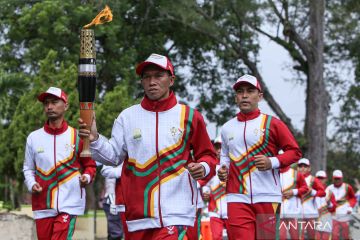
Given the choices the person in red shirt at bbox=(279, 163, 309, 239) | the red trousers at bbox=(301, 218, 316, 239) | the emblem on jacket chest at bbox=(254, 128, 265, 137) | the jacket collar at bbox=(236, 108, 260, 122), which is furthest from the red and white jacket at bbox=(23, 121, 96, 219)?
the red trousers at bbox=(301, 218, 316, 239)

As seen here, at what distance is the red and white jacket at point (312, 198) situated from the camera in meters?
16.3

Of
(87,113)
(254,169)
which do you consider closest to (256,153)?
(254,169)

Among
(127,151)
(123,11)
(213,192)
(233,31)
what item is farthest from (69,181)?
(233,31)

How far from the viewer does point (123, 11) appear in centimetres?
2998

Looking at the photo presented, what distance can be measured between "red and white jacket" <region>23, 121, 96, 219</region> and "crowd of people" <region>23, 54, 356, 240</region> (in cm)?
1

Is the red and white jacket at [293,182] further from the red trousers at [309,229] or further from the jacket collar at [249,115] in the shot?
the jacket collar at [249,115]

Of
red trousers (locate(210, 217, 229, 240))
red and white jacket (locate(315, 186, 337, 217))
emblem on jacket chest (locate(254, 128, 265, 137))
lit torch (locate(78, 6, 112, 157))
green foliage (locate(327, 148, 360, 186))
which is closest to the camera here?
lit torch (locate(78, 6, 112, 157))

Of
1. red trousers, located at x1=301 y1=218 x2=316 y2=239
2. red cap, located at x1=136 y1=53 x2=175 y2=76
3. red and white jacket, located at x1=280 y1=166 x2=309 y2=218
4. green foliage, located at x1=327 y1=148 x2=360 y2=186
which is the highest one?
green foliage, located at x1=327 y1=148 x2=360 y2=186

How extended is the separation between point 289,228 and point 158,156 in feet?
13.6

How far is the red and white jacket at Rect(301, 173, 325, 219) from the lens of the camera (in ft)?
53.4

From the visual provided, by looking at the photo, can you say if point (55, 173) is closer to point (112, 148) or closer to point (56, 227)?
point (56, 227)

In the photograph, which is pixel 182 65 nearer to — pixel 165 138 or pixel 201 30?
pixel 201 30

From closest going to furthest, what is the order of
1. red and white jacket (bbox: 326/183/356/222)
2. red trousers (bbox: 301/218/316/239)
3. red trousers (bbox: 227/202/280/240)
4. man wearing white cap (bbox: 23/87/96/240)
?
red trousers (bbox: 227/202/280/240)
man wearing white cap (bbox: 23/87/96/240)
red trousers (bbox: 301/218/316/239)
red and white jacket (bbox: 326/183/356/222)

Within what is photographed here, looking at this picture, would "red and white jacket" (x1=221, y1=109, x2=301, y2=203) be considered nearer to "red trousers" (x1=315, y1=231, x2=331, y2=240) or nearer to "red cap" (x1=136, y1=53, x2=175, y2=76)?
"red trousers" (x1=315, y1=231, x2=331, y2=240)
